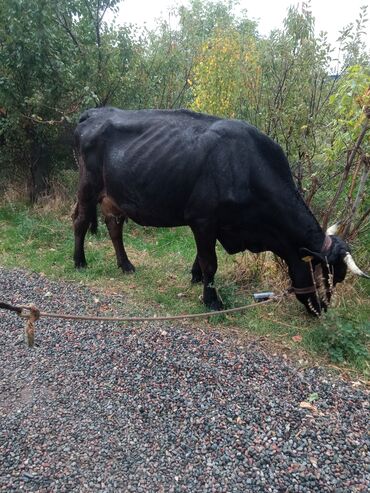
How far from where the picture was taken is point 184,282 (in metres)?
5.89

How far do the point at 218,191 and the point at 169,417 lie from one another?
2306 mm

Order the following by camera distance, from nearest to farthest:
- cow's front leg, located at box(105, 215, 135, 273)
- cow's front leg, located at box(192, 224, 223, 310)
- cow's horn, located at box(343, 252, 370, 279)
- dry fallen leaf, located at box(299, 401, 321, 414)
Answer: dry fallen leaf, located at box(299, 401, 321, 414) < cow's horn, located at box(343, 252, 370, 279) < cow's front leg, located at box(192, 224, 223, 310) < cow's front leg, located at box(105, 215, 135, 273)

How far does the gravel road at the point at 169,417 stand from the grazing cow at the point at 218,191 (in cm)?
107

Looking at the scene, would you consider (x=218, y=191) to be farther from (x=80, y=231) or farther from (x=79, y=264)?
(x=79, y=264)

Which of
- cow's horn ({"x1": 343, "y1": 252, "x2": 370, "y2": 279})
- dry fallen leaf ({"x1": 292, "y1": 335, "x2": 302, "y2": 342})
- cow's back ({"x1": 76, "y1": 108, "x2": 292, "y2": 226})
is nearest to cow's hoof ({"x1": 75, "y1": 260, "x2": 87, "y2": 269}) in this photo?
cow's back ({"x1": 76, "y1": 108, "x2": 292, "y2": 226})

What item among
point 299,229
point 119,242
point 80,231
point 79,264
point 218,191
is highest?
point 218,191

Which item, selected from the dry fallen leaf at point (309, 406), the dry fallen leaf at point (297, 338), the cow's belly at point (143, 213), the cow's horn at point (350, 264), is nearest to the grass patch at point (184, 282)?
the dry fallen leaf at point (297, 338)

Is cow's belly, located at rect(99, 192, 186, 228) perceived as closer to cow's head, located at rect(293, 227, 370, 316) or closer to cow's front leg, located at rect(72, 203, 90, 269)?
cow's front leg, located at rect(72, 203, 90, 269)

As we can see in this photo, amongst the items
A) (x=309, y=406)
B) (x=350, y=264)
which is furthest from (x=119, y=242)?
(x=309, y=406)

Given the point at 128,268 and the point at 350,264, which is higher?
the point at 350,264

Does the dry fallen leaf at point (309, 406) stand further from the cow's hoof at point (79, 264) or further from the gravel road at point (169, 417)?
the cow's hoof at point (79, 264)

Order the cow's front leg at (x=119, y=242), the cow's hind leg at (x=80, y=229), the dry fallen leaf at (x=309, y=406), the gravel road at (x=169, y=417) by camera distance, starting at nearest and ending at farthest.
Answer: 1. the gravel road at (x=169, y=417)
2. the dry fallen leaf at (x=309, y=406)
3. the cow's hind leg at (x=80, y=229)
4. the cow's front leg at (x=119, y=242)

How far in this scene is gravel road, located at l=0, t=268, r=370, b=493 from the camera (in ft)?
8.78

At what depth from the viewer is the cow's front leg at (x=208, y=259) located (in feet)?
15.6
